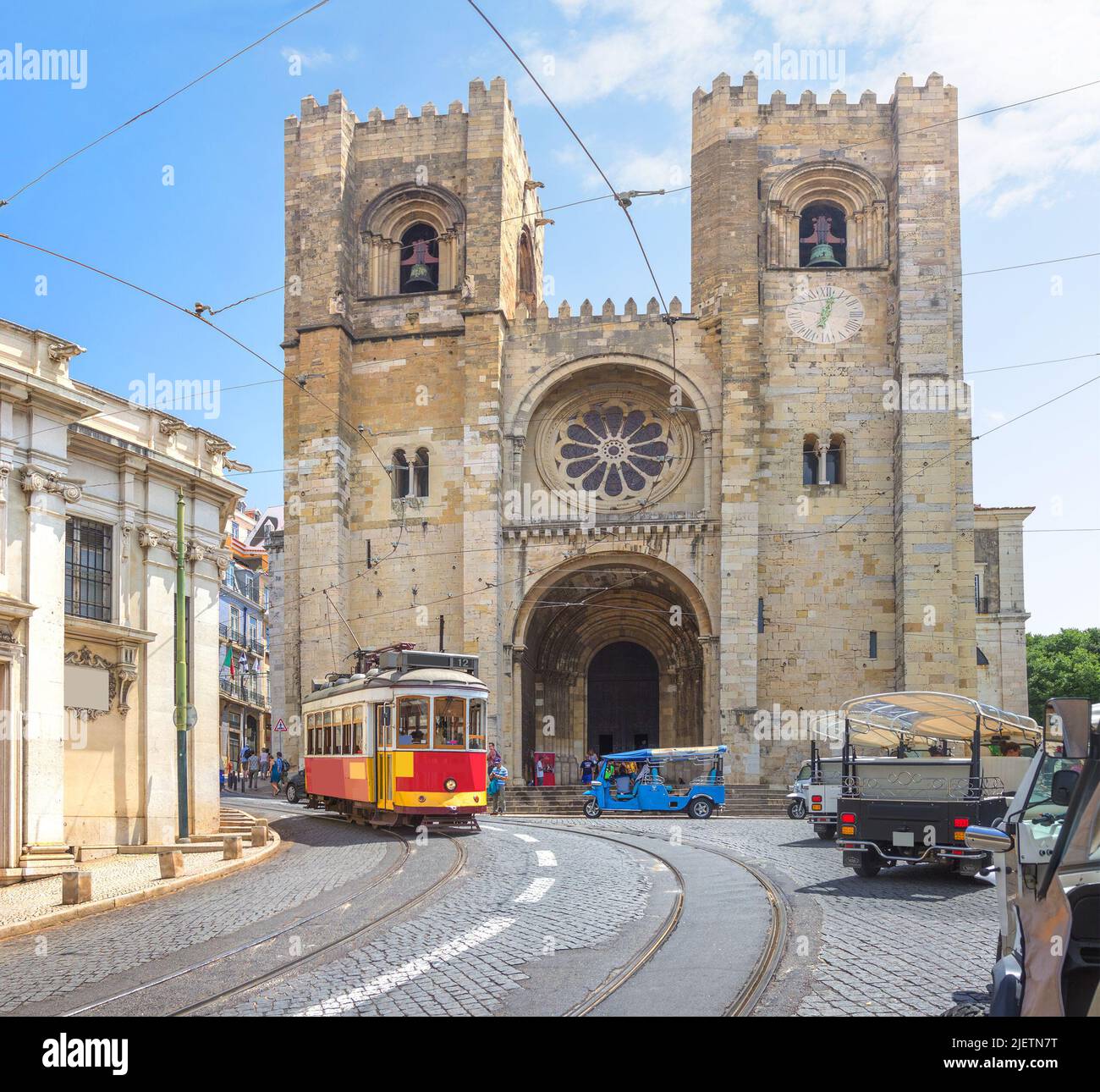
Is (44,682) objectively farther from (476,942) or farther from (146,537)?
(476,942)

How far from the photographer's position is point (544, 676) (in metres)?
37.0

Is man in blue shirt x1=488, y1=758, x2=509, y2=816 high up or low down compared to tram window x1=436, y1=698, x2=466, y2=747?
down

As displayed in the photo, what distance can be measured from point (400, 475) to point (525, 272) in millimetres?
10053

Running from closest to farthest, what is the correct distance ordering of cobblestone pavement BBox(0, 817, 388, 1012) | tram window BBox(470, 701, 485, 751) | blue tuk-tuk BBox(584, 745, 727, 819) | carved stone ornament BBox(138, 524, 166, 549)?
cobblestone pavement BBox(0, 817, 388, 1012) → tram window BBox(470, 701, 485, 751) → carved stone ornament BBox(138, 524, 166, 549) → blue tuk-tuk BBox(584, 745, 727, 819)

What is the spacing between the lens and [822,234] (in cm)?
3472

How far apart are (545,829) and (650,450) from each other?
1569 cm

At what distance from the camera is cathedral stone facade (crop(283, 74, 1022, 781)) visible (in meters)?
32.2

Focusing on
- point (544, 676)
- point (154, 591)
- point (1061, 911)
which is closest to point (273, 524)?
point (544, 676)

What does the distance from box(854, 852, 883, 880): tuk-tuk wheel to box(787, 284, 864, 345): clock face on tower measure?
22.1 meters

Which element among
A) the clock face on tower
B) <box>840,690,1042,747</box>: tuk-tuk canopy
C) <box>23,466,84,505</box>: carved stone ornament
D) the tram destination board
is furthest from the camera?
the clock face on tower

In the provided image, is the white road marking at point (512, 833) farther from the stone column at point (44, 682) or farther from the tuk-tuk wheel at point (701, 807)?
the stone column at point (44, 682)

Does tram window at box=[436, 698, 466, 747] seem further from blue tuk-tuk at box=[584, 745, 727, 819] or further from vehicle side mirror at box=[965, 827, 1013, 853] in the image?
vehicle side mirror at box=[965, 827, 1013, 853]

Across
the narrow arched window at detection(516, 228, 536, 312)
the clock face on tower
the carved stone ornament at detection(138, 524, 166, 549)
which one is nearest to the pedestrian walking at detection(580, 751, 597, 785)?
the clock face on tower

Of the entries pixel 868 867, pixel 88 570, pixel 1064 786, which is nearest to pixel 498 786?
pixel 88 570
